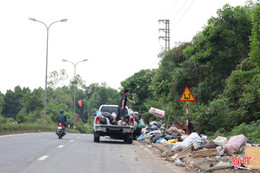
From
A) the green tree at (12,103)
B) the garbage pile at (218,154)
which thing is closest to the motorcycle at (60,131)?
the garbage pile at (218,154)

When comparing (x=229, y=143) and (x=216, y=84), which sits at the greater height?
(x=216, y=84)

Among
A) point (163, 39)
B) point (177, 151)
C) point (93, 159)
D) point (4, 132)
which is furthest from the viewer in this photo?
point (163, 39)

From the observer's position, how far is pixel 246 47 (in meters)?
23.2

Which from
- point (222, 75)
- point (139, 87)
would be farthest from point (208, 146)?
point (139, 87)

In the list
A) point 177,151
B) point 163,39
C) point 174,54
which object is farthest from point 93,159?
point 163,39

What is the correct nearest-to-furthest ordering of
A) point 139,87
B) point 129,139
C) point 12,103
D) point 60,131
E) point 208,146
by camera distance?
1. point 208,146
2. point 129,139
3. point 60,131
4. point 139,87
5. point 12,103

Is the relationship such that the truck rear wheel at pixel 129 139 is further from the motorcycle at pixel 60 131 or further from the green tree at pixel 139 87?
the green tree at pixel 139 87

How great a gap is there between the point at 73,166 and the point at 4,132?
2026 centimetres

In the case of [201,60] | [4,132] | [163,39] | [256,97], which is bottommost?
[4,132]

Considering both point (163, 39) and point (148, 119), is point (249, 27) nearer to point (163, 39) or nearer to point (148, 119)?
point (148, 119)

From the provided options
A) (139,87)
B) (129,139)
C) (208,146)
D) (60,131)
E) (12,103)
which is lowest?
(129,139)

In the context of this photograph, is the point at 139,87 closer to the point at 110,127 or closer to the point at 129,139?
the point at 129,139

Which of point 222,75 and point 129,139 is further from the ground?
point 222,75

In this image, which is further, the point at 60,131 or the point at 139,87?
the point at 139,87
